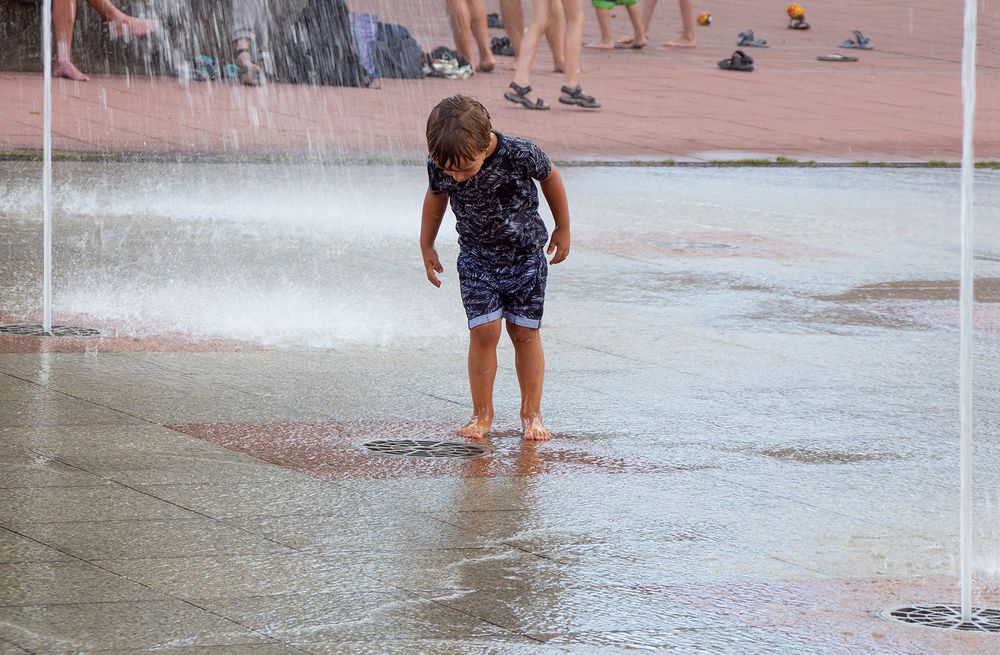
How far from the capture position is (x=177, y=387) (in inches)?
241

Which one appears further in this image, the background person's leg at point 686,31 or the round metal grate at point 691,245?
the background person's leg at point 686,31

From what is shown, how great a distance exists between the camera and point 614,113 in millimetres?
16078

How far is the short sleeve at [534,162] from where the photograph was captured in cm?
549

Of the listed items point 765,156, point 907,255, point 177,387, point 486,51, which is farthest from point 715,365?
point 486,51

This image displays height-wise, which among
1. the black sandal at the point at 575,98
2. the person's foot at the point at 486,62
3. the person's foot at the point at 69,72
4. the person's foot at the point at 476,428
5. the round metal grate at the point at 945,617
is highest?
the person's foot at the point at 486,62

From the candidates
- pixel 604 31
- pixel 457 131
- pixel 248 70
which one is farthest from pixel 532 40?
pixel 457 131

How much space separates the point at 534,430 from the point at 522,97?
10272 millimetres

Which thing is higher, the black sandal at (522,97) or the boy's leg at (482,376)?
the black sandal at (522,97)

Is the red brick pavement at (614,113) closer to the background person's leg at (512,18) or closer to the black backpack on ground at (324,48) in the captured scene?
the black backpack on ground at (324,48)

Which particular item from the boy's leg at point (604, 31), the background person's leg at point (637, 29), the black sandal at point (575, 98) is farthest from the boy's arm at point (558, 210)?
the background person's leg at point (637, 29)

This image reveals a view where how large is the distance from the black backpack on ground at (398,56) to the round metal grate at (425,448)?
1246 centimetres

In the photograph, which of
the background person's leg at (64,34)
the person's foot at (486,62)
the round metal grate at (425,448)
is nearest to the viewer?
the round metal grate at (425,448)

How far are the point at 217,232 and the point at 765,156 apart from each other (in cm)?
614

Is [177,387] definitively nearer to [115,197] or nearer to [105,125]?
[115,197]
